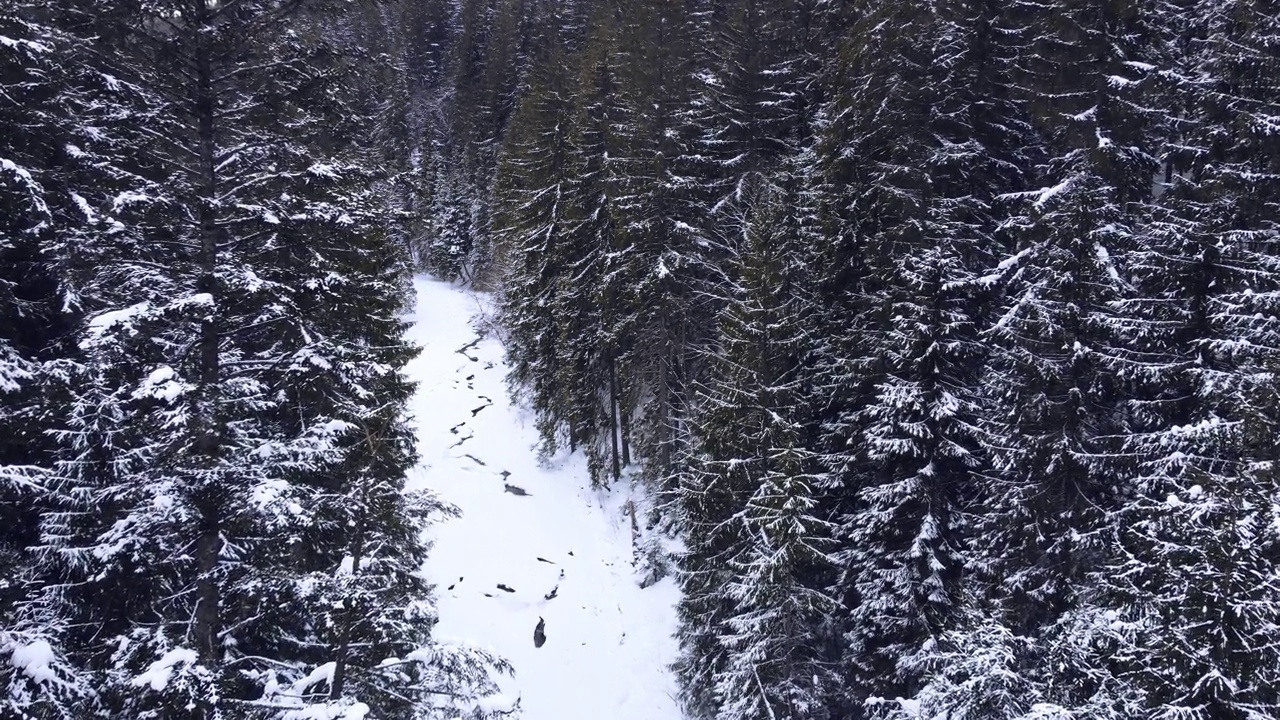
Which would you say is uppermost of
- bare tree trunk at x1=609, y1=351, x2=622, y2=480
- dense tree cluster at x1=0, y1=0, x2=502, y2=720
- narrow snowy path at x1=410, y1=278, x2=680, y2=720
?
dense tree cluster at x1=0, y1=0, x2=502, y2=720

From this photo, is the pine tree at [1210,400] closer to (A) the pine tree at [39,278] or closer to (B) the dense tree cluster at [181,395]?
(B) the dense tree cluster at [181,395]

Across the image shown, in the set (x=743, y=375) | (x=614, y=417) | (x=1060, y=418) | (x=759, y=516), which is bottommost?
(x=614, y=417)

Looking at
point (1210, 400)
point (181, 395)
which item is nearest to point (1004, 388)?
point (1210, 400)

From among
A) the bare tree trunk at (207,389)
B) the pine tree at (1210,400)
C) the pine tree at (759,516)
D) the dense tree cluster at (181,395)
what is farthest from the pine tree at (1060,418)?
the bare tree trunk at (207,389)

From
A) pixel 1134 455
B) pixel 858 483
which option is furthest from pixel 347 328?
pixel 1134 455

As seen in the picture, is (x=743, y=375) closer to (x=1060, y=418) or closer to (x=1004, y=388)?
(x=1004, y=388)

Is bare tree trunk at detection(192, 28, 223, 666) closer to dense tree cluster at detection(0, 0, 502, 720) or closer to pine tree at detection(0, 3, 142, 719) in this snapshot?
dense tree cluster at detection(0, 0, 502, 720)

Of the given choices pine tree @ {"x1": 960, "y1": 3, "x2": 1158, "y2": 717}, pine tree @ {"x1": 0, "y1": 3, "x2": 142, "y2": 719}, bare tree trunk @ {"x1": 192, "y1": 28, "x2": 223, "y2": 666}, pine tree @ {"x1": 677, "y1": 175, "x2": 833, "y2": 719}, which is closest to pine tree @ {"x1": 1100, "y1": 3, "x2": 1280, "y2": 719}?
pine tree @ {"x1": 960, "y1": 3, "x2": 1158, "y2": 717}
